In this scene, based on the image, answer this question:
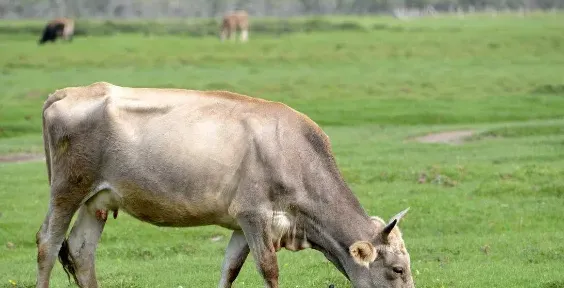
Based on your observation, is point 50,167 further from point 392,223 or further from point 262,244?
point 392,223

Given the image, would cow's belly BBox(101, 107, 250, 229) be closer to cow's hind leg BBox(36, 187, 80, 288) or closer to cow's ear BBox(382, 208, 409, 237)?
cow's hind leg BBox(36, 187, 80, 288)

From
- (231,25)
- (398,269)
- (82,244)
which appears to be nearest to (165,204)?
(82,244)

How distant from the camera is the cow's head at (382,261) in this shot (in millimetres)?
9562

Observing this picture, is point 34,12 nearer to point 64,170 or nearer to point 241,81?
point 241,81

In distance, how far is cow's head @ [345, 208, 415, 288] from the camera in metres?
9.56

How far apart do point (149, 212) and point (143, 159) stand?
1.72ft

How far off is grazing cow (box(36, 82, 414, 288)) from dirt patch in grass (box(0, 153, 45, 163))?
13097 mm

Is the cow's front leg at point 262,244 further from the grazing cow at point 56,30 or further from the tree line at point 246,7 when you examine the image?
the tree line at point 246,7

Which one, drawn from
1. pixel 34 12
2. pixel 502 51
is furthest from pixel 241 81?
pixel 34 12

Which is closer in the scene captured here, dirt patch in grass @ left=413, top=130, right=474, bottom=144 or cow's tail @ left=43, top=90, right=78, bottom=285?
cow's tail @ left=43, top=90, right=78, bottom=285

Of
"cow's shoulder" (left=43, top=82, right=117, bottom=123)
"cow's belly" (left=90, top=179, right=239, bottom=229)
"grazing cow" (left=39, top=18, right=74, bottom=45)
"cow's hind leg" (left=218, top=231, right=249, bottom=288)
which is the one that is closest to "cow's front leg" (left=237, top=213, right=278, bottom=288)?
"cow's belly" (left=90, top=179, right=239, bottom=229)

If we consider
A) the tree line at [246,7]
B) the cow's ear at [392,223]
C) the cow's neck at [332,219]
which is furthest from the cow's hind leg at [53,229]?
the tree line at [246,7]

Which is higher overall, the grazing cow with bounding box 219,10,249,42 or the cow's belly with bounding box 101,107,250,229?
the cow's belly with bounding box 101,107,250,229

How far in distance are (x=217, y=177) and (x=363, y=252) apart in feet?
5.01
